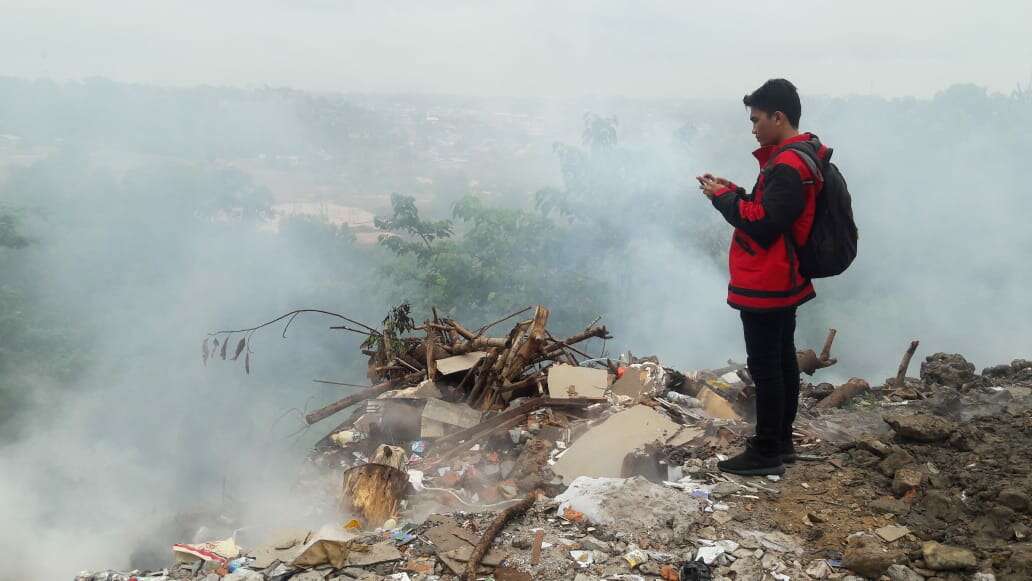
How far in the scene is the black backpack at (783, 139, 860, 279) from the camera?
8.95 feet

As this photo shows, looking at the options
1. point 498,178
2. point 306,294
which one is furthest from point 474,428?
point 498,178

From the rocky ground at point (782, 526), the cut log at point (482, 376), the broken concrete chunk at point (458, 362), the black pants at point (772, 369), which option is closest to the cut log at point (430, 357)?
the broken concrete chunk at point (458, 362)

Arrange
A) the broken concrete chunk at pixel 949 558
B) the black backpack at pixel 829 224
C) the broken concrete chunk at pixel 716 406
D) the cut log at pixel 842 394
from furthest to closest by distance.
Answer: the cut log at pixel 842 394
the broken concrete chunk at pixel 716 406
the black backpack at pixel 829 224
the broken concrete chunk at pixel 949 558

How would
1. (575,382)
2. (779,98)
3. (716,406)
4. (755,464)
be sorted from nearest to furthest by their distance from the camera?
(779,98), (755,464), (716,406), (575,382)

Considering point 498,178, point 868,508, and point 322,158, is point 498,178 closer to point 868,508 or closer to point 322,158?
point 322,158

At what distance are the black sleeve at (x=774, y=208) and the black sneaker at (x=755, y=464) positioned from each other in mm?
1010

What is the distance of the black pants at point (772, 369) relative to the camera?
9.48 ft

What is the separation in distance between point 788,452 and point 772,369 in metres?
0.55

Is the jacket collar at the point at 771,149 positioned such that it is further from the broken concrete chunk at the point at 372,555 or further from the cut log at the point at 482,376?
the cut log at the point at 482,376

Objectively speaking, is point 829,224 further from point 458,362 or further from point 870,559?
point 458,362

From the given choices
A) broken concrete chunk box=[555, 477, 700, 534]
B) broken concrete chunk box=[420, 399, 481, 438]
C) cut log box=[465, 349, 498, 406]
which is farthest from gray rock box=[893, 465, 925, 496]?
cut log box=[465, 349, 498, 406]

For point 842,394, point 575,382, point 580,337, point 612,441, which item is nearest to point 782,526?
point 612,441

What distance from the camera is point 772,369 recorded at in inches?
116

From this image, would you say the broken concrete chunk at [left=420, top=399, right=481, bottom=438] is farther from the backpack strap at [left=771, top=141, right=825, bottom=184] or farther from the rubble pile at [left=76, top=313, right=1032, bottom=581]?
the backpack strap at [left=771, top=141, right=825, bottom=184]
